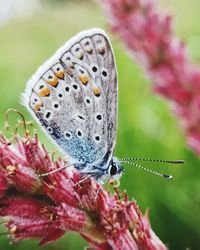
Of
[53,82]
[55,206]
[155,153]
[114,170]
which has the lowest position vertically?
[55,206]

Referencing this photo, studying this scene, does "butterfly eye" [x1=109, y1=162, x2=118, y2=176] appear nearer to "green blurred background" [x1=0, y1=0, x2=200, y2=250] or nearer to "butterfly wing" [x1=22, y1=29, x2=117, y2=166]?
"butterfly wing" [x1=22, y1=29, x2=117, y2=166]

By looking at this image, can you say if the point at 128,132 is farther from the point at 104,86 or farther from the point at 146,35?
the point at 104,86

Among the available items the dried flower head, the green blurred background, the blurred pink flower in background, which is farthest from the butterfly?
the green blurred background

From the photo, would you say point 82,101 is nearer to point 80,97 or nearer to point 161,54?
point 80,97

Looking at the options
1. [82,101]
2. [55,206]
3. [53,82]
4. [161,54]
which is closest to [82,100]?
[82,101]

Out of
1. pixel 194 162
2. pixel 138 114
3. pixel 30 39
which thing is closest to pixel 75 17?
pixel 30 39

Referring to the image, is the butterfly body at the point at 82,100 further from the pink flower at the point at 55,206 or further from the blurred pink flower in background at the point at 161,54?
the blurred pink flower in background at the point at 161,54
